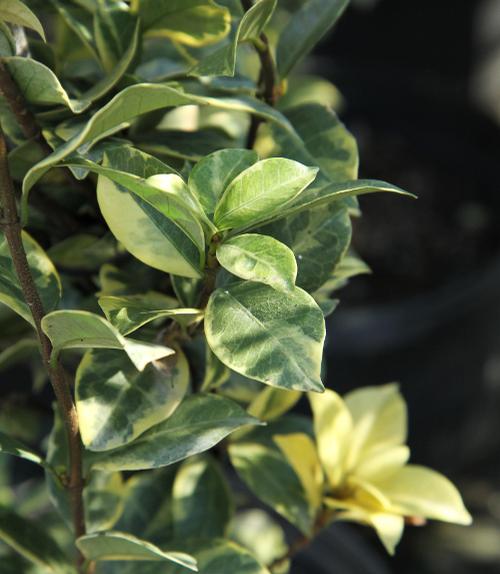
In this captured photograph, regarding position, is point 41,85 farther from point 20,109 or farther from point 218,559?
point 218,559

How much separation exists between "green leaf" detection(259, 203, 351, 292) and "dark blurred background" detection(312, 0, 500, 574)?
35.9 inches

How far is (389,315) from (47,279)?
3.28ft

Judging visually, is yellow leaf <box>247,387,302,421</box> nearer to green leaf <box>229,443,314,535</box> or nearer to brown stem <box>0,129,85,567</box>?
green leaf <box>229,443,314,535</box>

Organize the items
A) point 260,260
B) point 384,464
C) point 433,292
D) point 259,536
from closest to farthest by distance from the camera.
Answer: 1. point 260,260
2. point 384,464
3. point 259,536
4. point 433,292

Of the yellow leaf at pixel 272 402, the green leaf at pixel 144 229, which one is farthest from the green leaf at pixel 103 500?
the green leaf at pixel 144 229

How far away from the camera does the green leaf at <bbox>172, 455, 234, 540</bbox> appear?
2.19 feet

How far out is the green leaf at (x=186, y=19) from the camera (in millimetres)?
552

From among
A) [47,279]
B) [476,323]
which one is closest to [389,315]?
[476,323]

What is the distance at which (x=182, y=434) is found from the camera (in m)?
0.52

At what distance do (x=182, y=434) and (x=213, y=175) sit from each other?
Answer: 15cm

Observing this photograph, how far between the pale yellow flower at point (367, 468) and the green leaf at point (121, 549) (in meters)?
0.15

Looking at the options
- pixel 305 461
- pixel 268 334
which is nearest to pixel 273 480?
pixel 305 461

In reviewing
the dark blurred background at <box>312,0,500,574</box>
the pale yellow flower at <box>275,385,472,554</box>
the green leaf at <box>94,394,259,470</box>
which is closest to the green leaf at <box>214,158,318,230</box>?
the green leaf at <box>94,394,259,470</box>

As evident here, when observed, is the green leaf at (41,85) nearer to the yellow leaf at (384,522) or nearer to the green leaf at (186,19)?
the green leaf at (186,19)
